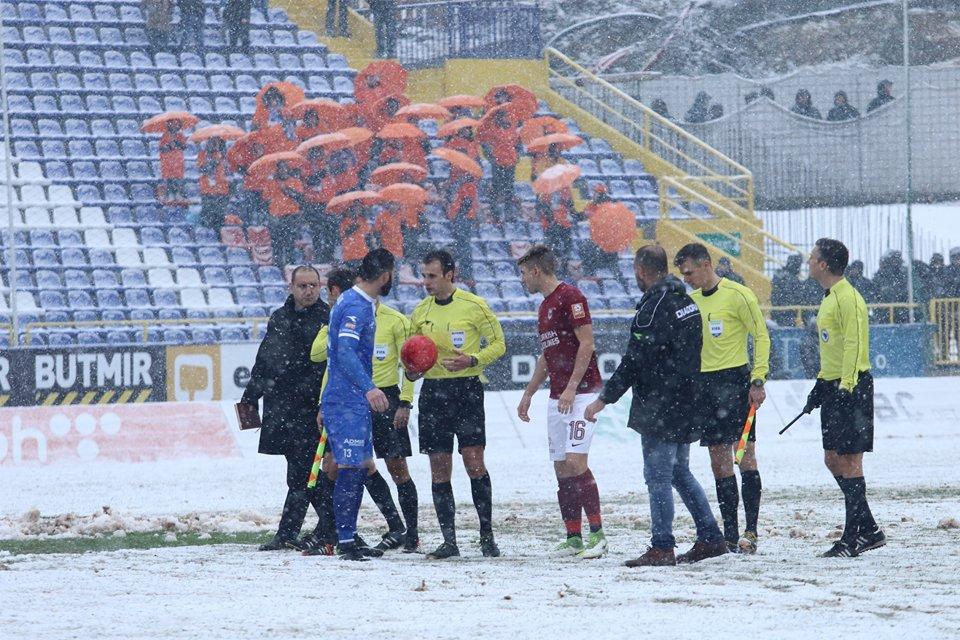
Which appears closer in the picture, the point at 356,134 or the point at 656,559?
the point at 656,559

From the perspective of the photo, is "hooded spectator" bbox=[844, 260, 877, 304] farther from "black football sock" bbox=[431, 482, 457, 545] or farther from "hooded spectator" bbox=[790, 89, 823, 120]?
"black football sock" bbox=[431, 482, 457, 545]

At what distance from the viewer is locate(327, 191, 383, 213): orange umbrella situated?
2548 cm

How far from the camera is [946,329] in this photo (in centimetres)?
2569

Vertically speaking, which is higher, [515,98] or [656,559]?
[515,98]

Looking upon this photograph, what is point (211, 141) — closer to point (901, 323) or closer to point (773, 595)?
point (901, 323)

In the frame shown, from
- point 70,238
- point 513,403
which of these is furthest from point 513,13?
point 513,403

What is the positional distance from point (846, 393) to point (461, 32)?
2489 centimetres

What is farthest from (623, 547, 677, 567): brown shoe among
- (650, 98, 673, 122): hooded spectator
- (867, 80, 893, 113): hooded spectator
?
(867, 80, 893, 113): hooded spectator

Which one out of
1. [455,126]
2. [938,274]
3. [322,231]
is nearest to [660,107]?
[455,126]

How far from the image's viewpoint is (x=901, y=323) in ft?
83.9

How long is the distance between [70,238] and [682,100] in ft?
44.9

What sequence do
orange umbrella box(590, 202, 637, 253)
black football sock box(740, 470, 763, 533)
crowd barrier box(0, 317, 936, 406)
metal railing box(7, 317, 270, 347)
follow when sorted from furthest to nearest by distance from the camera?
orange umbrella box(590, 202, 637, 253) → metal railing box(7, 317, 270, 347) → crowd barrier box(0, 317, 936, 406) → black football sock box(740, 470, 763, 533)

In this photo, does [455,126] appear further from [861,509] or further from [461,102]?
[861,509]

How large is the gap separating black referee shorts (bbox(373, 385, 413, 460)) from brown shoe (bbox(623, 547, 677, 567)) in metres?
1.92
